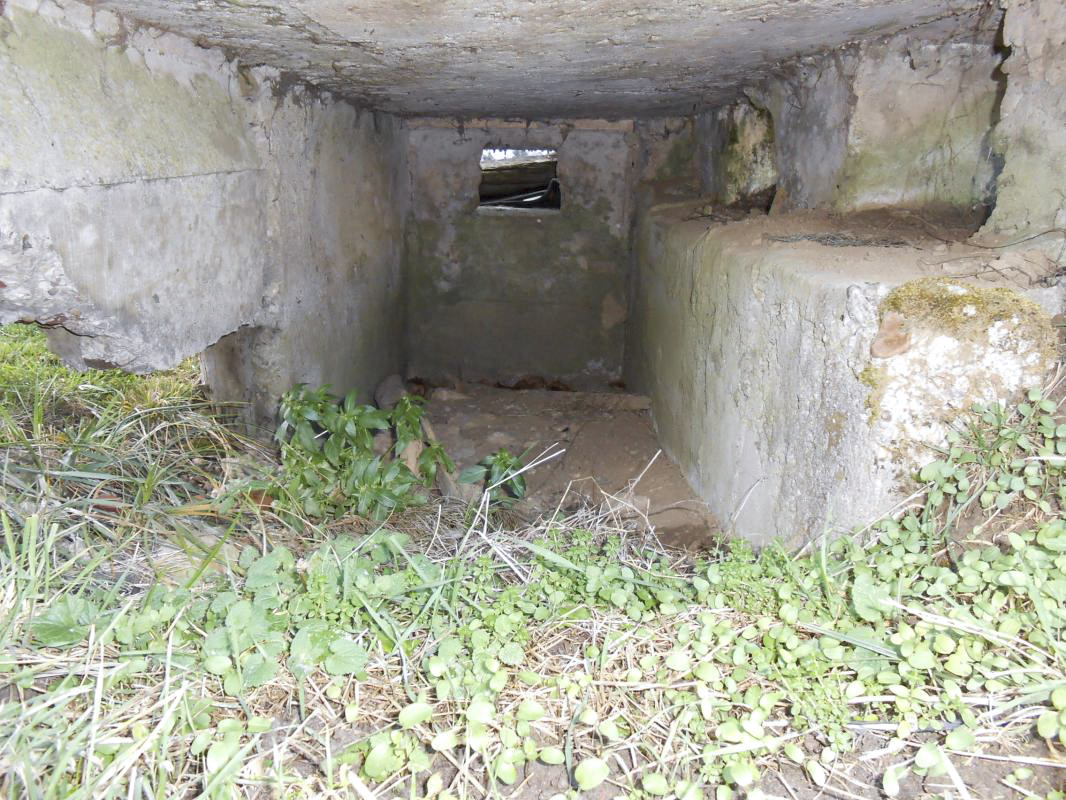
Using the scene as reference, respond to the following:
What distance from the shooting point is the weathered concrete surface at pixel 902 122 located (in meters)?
Result: 2.81

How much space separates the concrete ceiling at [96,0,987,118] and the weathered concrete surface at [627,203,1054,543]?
0.73 m

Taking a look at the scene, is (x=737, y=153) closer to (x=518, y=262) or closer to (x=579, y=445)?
(x=579, y=445)

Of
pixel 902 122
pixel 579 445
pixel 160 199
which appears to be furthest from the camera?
pixel 579 445

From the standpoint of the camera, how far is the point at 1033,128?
7.79ft

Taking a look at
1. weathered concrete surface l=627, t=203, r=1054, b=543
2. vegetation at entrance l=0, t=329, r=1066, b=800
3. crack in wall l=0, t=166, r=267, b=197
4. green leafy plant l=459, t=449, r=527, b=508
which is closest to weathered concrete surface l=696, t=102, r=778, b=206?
weathered concrete surface l=627, t=203, r=1054, b=543

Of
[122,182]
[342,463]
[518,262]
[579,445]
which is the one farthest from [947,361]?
[518,262]

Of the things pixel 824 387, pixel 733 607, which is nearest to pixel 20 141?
pixel 733 607

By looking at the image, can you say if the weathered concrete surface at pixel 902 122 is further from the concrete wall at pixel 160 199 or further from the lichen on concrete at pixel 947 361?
the concrete wall at pixel 160 199

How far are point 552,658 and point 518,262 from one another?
5.21 meters

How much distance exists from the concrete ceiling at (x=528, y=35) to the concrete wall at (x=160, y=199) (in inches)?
6.3

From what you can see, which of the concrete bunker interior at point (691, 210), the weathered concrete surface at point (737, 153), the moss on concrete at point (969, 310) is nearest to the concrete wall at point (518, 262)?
the weathered concrete surface at point (737, 153)

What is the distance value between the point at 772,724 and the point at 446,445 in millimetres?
3441

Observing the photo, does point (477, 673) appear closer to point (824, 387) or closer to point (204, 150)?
point (824, 387)

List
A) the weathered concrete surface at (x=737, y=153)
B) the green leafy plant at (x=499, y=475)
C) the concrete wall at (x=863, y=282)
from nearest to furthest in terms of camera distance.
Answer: the concrete wall at (x=863, y=282)
the green leafy plant at (x=499, y=475)
the weathered concrete surface at (x=737, y=153)
